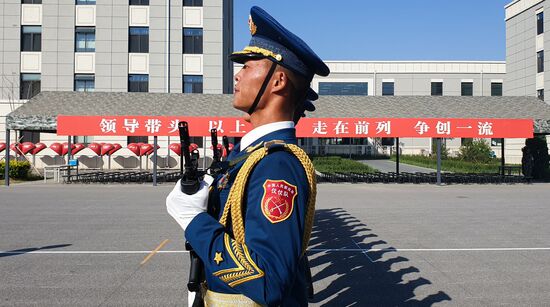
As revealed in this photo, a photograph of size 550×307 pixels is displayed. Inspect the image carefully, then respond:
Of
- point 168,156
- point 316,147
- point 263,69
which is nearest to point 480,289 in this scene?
point 263,69

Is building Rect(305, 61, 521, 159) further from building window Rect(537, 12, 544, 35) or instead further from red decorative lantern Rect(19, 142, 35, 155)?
red decorative lantern Rect(19, 142, 35, 155)

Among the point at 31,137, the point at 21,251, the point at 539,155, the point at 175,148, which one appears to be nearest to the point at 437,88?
the point at 539,155

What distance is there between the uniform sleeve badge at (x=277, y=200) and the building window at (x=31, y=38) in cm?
3674

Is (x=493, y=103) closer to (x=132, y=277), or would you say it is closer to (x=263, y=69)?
(x=132, y=277)

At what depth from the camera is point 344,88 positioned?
184 feet

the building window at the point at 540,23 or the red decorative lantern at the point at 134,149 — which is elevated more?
the building window at the point at 540,23

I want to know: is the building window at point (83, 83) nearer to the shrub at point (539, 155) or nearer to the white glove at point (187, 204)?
the shrub at point (539, 155)

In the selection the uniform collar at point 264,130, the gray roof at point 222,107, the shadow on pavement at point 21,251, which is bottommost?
the shadow on pavement at point 21,251

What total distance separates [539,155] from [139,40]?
2833 centimetres

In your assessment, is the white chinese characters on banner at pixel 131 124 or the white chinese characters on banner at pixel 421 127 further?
the white chinese characters on banner at pixel 421 127

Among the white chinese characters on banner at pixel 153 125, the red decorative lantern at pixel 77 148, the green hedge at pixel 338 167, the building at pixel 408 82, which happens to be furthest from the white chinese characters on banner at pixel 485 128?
the building at pixel 408 82

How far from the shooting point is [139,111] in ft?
72.1

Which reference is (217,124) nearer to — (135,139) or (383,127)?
(383,127)

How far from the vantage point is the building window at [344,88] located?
184ft
